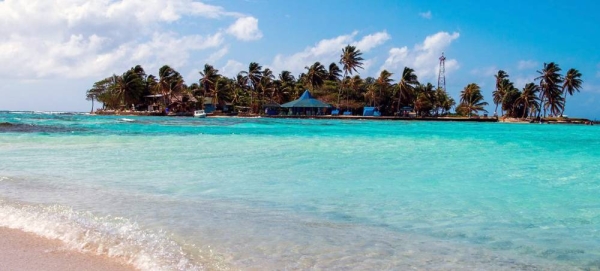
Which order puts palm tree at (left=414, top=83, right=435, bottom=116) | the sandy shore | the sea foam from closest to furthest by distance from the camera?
the sandy shore → the sea foam → palm tree at (left=414, top=83, right=435, bottom=116)

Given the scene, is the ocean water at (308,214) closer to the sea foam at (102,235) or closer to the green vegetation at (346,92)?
the sea foam at (102,235)

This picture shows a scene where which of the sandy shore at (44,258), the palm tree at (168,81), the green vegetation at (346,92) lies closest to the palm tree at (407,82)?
the green vegetation at (346,92)

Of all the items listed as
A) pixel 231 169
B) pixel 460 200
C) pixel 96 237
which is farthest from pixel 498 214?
pixel 231 169

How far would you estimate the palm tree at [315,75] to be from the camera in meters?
71.8

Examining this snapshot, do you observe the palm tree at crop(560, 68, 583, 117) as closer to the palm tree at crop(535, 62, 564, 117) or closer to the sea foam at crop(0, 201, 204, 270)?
the palm tree at crop(535, 62, 564, 117)

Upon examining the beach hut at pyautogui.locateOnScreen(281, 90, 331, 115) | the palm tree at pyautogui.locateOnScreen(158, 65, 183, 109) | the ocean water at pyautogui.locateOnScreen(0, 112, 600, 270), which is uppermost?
the palm tree at pyautogui.locateOnScreen(158, 65, 183, 109)

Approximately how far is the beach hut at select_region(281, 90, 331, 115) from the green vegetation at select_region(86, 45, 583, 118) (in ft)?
12.3

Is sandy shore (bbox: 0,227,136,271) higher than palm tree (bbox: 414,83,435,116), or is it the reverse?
palm tree (bbox: 414,83,435,116)

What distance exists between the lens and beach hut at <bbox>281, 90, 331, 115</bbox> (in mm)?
62750

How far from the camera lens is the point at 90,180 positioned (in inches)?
304

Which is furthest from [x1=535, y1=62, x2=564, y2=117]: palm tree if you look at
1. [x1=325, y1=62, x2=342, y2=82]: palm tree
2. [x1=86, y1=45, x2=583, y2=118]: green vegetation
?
[x1=325, y1=62, x2=342, y2=82]: palm tree

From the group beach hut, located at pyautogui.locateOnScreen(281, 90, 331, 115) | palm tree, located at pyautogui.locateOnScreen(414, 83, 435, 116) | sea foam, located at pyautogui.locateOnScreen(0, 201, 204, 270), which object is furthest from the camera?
palm tree, located at pyautogui.locateOnScreen(414, 83, 435, 116)

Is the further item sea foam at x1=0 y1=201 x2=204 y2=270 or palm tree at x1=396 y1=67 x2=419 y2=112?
palm tree at x1=396 y1=67 x2=419 y2=112

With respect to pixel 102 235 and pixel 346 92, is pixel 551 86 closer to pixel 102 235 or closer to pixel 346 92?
pixel 346 92
